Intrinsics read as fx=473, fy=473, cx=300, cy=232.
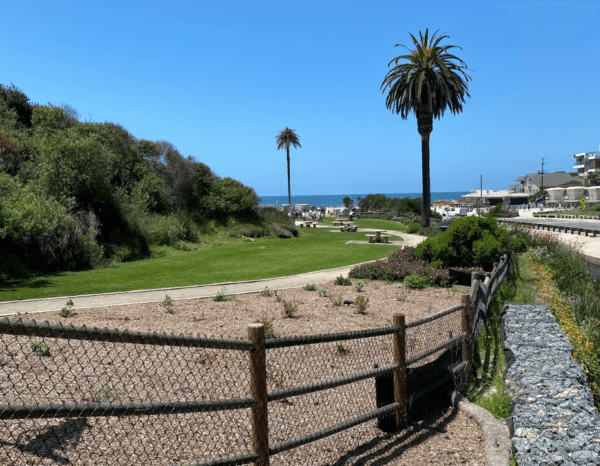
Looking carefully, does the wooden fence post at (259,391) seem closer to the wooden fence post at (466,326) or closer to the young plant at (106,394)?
the young plant at (106,394)

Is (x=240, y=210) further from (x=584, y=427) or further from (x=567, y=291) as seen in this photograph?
(x=584, y=427)

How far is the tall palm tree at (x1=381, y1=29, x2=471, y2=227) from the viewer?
3095 cm

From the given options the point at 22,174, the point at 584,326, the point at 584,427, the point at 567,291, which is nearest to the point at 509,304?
the point at 584,326

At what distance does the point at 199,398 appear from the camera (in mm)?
5781

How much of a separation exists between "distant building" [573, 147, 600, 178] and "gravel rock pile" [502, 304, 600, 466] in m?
117

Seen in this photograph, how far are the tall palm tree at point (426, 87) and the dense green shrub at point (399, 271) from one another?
1687 cm

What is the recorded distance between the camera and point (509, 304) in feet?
36.6

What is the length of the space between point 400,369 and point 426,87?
29130mm

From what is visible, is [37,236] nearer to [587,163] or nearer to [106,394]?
[106,394]

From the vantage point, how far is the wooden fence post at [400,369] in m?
5.42

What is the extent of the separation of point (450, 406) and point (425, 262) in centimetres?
986

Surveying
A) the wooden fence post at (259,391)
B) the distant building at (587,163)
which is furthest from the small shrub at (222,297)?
the distant building at (587,163)

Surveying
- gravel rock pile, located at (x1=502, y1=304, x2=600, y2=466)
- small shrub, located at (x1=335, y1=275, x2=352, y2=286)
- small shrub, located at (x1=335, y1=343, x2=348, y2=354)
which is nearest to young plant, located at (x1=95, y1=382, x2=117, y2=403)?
small shrub, located at (x1=335, y1=343, x2=348, y2=354)

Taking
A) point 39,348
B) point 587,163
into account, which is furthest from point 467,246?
point 587,163
